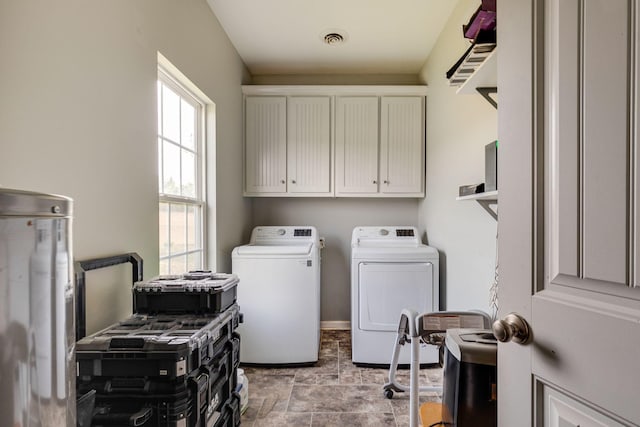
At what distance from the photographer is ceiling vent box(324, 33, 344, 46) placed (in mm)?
2478

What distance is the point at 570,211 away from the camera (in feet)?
1.88

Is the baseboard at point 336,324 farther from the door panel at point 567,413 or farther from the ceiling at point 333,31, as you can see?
the door panel at point 567,413

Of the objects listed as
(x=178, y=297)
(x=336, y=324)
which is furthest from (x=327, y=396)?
(x=178, y=297)

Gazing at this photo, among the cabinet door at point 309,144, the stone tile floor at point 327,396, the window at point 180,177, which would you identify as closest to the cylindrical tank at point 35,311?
the window at point 180,177

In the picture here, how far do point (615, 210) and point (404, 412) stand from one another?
1.86 metres

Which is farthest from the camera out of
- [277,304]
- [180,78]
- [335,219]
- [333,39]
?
[335,219]

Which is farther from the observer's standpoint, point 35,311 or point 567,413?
point 567,413

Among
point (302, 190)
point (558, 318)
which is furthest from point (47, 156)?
point (302, 190)

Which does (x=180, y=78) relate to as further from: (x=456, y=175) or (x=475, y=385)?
(x=475, y=385)

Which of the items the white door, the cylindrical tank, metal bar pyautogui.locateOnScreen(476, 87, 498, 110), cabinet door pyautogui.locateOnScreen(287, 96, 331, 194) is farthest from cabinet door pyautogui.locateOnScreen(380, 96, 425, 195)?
the cylindrical tank

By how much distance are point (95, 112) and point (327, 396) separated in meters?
2.06

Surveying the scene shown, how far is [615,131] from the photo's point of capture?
0.50 metres

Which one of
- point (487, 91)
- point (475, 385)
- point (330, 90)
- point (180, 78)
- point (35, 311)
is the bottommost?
point (475, 385)

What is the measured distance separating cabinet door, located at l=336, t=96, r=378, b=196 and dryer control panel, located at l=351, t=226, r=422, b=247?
368 mm
